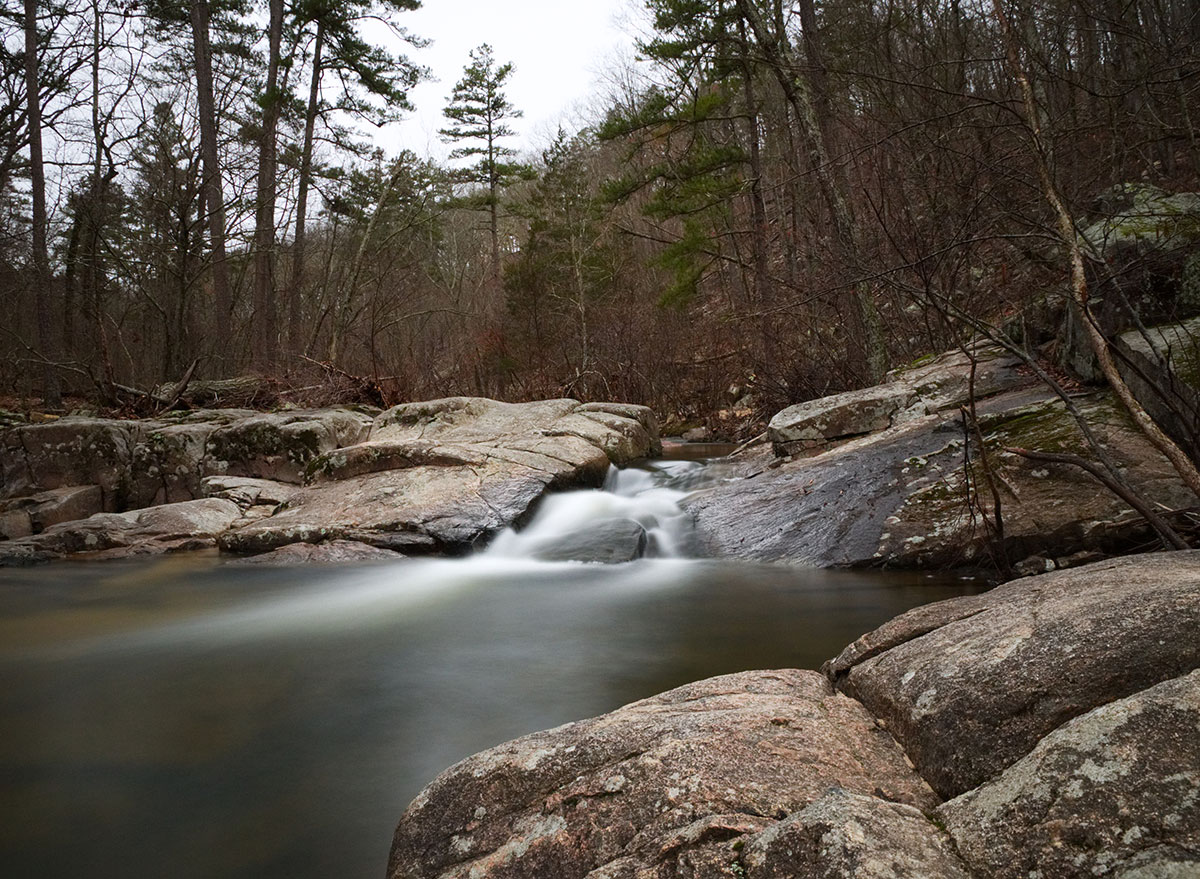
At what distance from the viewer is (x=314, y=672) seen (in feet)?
13.7

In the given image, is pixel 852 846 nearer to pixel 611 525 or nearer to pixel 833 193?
pixel 611 525

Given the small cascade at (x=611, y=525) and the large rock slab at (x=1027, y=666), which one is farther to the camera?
the small cascade at (x=611, y=525)

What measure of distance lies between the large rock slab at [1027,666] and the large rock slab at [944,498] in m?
2.05

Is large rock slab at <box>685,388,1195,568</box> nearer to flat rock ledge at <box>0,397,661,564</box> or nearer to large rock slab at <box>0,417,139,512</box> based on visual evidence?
flat rock ledge at <box>0,397,661,564</box>

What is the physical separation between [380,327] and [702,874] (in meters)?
14.1

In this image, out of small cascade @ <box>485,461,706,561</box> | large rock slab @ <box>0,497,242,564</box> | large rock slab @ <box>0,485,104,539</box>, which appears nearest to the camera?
small cascade @ <box>485,461,706,561</box>

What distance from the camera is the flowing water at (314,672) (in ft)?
8.81

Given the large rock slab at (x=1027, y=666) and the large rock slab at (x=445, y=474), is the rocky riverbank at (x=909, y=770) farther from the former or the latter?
the large rock slab at (x=445, y=474)

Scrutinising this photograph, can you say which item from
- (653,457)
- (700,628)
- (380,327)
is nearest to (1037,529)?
(700,628)

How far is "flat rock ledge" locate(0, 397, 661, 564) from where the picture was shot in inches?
276

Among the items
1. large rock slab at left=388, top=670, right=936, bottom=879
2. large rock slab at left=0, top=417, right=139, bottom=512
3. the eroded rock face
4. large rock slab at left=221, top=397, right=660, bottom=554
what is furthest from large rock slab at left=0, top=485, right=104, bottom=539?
large rock slab at left=388, top=670, right=936, bottom=879

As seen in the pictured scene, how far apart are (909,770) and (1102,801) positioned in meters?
0.58

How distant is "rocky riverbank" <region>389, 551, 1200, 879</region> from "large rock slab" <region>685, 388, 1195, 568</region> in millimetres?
2001

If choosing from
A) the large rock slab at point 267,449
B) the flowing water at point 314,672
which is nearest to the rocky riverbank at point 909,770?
the flowing water at point 314,672
